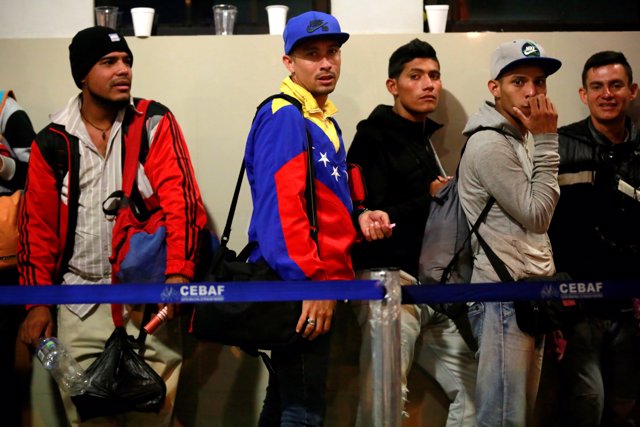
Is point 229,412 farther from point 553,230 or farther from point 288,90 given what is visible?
point 553,230

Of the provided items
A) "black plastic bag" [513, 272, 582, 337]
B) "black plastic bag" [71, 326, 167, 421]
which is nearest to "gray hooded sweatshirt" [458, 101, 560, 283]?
"black plastic bag" [513, 272, 582, 337]

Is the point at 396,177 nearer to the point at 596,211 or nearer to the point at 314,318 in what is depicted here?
the point at 596,211

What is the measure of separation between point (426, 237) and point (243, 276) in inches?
35.0

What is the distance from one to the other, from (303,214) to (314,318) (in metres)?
0.36

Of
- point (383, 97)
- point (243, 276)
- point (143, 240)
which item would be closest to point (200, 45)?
point (383, 97)

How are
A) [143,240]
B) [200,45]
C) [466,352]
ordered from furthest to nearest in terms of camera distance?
[200,45] → [143,240] → [466,352]

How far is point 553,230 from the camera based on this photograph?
14.1ft

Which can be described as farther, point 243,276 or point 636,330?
point 636,330

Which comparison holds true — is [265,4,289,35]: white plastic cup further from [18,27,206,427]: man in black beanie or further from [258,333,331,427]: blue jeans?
[258,333,331,427]: blue jeans

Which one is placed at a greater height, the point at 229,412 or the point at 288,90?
the point at 288,90

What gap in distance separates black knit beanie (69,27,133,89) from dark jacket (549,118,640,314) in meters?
2.04

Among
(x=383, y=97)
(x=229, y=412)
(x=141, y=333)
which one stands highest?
(x=383, y=97)

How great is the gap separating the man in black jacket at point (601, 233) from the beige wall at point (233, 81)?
27 centimetres

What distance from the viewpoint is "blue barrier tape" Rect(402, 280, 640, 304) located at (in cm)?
337
